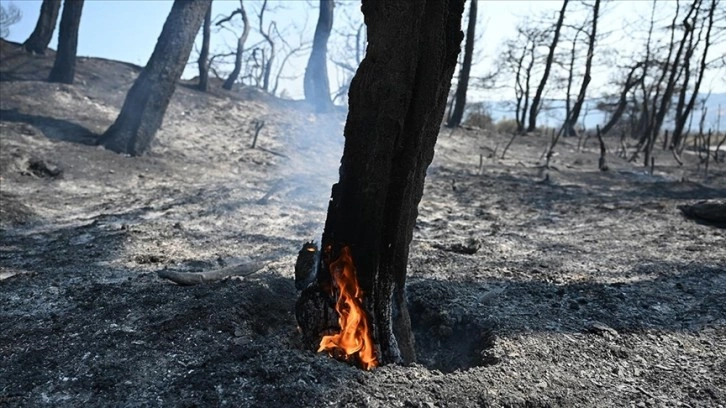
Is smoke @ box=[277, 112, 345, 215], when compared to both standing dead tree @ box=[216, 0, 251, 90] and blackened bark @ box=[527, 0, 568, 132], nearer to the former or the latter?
standing dead tree @ box=[216, 0, 251, 90]

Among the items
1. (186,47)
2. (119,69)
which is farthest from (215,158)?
(119,69)

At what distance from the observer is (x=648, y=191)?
8.68 metres

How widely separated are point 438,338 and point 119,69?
13.6 metres

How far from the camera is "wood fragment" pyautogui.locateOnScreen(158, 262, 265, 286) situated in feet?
11.2

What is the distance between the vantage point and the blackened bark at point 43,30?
12945 mm

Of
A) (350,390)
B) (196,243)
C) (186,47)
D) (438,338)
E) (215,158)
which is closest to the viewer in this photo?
(350,390)

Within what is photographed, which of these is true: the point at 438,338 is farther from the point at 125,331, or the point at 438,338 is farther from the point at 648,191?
the point at 648,191

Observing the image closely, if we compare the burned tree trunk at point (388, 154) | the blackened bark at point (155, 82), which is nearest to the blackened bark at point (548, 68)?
the blackened bark at point (155, 82)

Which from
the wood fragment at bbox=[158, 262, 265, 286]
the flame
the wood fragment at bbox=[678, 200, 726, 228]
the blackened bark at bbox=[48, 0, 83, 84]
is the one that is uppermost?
the blackened bark at bbox=[48, 0, 83, 84]

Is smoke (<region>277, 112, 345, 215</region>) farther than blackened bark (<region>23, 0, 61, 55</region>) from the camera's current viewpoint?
No

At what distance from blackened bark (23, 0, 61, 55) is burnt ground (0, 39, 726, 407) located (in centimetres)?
494

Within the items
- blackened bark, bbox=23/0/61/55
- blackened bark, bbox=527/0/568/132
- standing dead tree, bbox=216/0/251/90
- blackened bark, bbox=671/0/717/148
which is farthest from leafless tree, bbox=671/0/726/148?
blackened bark, bbox=23/0/61/55

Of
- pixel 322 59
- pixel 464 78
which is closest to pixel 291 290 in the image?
pixel 322 59

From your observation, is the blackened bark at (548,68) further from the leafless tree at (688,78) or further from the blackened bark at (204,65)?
the blackened bark at (204,65)
